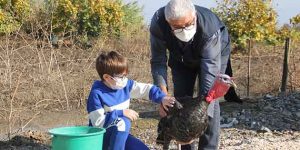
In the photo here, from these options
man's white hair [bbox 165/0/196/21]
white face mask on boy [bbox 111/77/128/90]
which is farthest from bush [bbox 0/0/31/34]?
man's white hair [bbox 165/0/196/21]

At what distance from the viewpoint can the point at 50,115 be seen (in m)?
8.78

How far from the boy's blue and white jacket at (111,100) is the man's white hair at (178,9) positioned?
2.21ft

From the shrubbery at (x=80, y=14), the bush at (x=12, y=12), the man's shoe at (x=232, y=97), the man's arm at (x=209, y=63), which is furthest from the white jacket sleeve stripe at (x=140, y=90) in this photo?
the shrubbery at (x=80, y=14)

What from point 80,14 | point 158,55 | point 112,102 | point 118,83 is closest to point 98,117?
point 112,102

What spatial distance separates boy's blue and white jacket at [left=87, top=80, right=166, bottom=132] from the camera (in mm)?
4391

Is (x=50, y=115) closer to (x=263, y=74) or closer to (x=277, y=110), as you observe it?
(x=277, y=110)

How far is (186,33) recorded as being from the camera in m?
4.42

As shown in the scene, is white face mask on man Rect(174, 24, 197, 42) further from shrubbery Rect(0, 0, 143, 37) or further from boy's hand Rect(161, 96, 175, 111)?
shrubbery Rect(0, 0, 143, 37)

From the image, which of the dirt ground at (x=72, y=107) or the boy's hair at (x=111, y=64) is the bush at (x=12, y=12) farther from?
the boy's hair at (x=111, y=64)

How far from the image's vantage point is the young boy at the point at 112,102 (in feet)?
14.4

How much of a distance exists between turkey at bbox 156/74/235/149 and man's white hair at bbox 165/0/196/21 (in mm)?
575

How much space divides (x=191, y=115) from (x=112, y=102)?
2.17 feet

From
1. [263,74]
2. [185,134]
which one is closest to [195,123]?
[185,134]

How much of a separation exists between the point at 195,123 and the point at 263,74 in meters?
8.02
